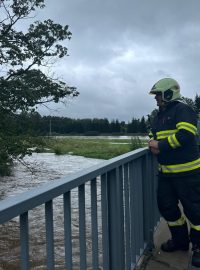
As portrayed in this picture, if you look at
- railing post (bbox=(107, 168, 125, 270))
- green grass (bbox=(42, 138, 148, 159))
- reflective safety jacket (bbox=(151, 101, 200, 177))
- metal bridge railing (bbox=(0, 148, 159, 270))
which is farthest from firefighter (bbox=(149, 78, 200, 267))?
green grass (bbox=(42, 138, 148, 159))

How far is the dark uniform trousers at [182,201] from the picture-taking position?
4.19 m

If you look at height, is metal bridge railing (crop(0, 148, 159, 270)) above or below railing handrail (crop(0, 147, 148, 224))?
below

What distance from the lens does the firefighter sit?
13.4 ft

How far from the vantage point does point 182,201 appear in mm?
4266

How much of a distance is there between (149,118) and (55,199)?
290cm

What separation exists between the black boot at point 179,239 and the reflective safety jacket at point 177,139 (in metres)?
0.63

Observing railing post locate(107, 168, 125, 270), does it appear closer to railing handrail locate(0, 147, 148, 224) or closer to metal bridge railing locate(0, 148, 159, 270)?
metal bridge railing locate(0, 148, 159, 270)

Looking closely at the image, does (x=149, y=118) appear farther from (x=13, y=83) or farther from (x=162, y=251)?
(x=13, y=83)

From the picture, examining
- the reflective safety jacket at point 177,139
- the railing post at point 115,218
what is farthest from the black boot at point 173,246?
the railing post at point 115,218

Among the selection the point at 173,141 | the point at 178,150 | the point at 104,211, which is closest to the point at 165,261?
the point at 178,150

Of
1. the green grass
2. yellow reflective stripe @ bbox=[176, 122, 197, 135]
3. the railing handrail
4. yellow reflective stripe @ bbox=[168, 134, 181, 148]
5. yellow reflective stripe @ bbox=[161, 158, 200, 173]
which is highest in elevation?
yellow reflective stripe @ bbox=[176, 122, 197, 135]

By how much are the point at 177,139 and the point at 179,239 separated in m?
1.16

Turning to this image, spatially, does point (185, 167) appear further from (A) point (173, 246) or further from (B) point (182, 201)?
(A) point (173, 246)

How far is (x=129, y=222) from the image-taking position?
3867mm
